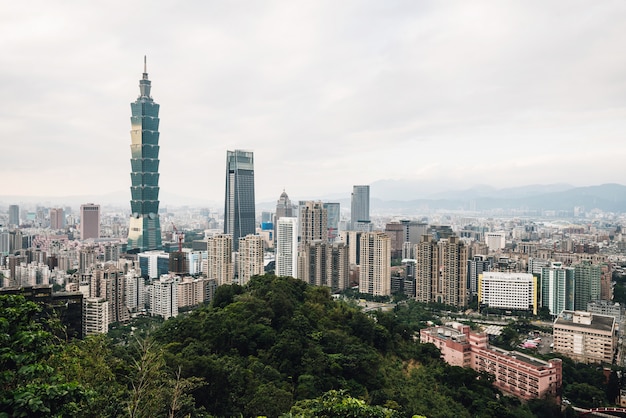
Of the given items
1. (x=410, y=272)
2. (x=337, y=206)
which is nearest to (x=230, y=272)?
(x=410, y=272)

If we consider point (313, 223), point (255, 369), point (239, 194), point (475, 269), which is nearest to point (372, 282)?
point (475, 269)

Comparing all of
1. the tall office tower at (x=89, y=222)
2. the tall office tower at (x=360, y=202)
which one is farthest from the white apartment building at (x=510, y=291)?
the tall office tower at (x=89, y=222)

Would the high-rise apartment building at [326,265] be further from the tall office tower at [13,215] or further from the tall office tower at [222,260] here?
the tall office tower at [13,215]

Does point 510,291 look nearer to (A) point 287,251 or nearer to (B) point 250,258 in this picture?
(A) point 287,251

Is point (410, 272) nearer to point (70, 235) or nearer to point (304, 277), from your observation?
point (304, 277)

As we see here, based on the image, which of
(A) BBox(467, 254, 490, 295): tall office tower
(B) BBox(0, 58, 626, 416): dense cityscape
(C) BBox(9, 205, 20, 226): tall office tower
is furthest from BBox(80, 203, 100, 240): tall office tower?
(A) BBox(467, 254, 490, 295): tall office tower

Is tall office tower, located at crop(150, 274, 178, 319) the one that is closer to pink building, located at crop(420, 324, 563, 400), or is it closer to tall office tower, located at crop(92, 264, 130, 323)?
tall office tower, located at crop(92, 264, 130, 323)
